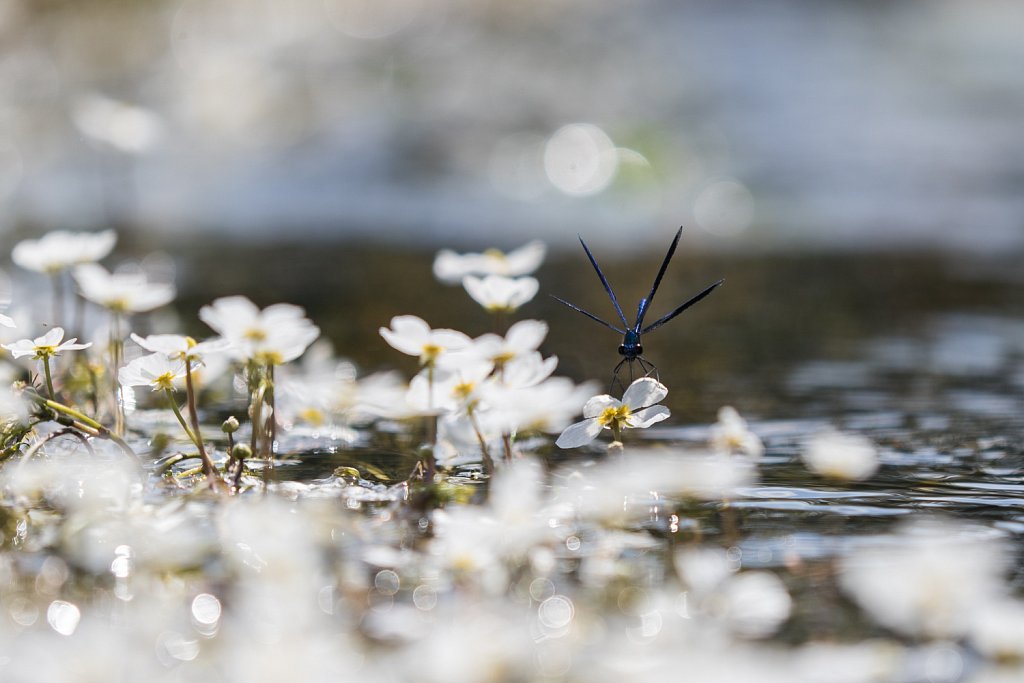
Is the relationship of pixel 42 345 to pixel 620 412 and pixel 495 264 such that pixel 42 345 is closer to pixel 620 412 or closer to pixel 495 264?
pixel 495 264

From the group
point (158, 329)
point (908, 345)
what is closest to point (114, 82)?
point (158, 329)

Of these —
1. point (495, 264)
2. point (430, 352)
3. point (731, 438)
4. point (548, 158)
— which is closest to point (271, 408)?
point (430, 352)

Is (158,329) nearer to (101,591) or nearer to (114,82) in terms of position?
(101,591)

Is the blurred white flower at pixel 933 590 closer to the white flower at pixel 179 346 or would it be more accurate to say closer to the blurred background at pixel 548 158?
the white flower at pixel 179 346

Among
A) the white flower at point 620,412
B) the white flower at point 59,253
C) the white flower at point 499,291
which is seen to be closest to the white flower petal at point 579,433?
the white flower at point 620,412

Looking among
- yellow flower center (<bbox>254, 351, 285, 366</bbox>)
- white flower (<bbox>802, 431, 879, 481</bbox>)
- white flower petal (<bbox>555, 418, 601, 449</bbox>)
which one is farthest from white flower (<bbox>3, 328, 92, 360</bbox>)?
white flower (<bbox>802, 431, 879, 481</bbox>)

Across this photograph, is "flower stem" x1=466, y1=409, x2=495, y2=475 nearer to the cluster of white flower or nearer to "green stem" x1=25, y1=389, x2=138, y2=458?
the cluster of white flower
